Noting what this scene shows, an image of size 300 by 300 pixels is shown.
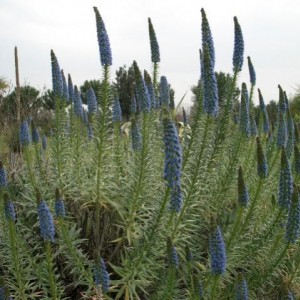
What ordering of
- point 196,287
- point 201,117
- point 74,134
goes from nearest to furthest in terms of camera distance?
point 196,287
point 201,117
point 74,134

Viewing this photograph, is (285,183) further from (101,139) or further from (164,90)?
(164,90)

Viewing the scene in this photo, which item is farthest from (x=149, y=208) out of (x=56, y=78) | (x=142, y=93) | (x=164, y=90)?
(x=164, y=90)

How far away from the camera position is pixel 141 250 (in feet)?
11.2

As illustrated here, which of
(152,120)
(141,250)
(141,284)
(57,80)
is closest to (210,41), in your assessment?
(152,120)

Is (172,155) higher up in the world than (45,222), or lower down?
higher up

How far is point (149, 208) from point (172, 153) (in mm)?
1200

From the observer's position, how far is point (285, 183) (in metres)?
3.16

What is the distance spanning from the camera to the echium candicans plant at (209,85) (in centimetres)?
324

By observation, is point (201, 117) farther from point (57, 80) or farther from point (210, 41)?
point (57, 80)

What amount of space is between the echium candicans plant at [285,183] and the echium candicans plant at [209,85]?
25.7 inches

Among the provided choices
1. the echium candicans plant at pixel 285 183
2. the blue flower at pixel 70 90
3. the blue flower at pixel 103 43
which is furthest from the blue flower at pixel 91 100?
the echium candicans plant at pixel 285 183

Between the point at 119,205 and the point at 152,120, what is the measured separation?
33.6 inches

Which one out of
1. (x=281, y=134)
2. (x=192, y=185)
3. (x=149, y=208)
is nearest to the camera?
(x=192, y=185)

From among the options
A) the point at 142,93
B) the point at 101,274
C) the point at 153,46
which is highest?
the point at 153,46
